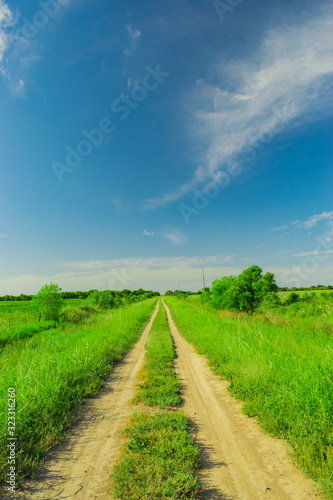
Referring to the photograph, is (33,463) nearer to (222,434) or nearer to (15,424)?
(15,424)

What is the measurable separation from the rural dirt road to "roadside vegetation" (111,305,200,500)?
18cm

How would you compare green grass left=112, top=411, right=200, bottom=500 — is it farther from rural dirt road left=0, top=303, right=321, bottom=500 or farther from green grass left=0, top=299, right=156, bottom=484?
green grass left=0, top=299, right=156, bottom=484

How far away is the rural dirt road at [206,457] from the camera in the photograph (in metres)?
2.81

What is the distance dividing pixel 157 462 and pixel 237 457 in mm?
1273

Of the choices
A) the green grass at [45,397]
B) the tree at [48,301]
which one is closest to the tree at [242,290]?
the tree at [48,301]

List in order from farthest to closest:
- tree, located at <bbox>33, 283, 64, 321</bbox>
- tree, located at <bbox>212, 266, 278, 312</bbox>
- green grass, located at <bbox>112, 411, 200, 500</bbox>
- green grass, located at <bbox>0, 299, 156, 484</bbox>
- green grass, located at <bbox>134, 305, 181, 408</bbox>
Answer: tree, located at <bbox>212, 266, 278, 312</bbox>, tree, located at <bbox>33, 283, 64, 321</bbox>, green grass, located at <bbox>134, 305, 181, 408</bbox>, green grass, located at <bbox>0, 299, 156, 484</bbox>, green grass, located at <bbox>112, 411, 200, 500</bbox>

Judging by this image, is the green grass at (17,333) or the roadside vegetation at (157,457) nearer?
the roadside vegetation at (157,457)

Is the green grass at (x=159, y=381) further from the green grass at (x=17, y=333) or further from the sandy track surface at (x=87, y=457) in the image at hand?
the green grass at (x=17, y=333)

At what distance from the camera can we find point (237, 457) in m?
3.42

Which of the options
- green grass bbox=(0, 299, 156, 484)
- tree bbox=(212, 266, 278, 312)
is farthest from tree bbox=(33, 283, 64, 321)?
tree bbox=(212, 266, 278, 312)

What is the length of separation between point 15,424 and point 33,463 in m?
0.94

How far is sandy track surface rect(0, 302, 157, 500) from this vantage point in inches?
111

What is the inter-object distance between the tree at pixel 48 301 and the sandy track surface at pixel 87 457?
19438 mm

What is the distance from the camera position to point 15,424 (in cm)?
382
